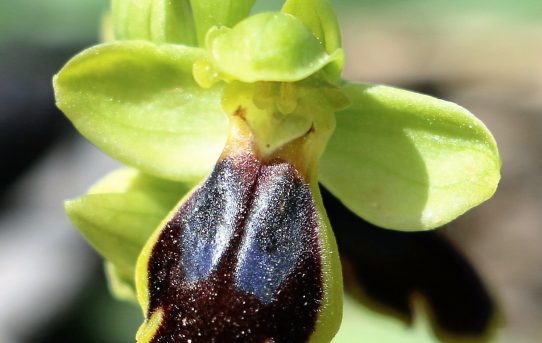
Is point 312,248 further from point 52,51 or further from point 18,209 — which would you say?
point 52,51

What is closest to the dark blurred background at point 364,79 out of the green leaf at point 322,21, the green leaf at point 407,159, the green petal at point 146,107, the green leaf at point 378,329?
the green leaf at point 378,329

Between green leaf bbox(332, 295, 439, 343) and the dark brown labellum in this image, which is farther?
green leaf bbox(332, 295, 439, 343)

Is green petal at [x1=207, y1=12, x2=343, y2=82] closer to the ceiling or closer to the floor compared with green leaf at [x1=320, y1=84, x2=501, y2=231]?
closer to the ceiling

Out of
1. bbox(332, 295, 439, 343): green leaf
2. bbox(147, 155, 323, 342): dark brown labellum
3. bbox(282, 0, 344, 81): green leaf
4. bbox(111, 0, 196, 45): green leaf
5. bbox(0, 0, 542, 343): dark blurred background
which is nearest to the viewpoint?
bbox(147, 155, 323, 342): dark brown labellum

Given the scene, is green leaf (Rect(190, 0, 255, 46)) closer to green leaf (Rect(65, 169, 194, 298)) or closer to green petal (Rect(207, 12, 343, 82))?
green petal (Rect(207, 12, 343, 82))

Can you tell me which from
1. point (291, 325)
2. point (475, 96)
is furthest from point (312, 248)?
point (475, 96)

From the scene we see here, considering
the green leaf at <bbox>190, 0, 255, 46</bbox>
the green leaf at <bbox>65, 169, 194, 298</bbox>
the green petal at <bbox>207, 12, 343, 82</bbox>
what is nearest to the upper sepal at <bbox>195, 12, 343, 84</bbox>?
the green petal at <bbox>207, 12, 343, 82</bbox>
